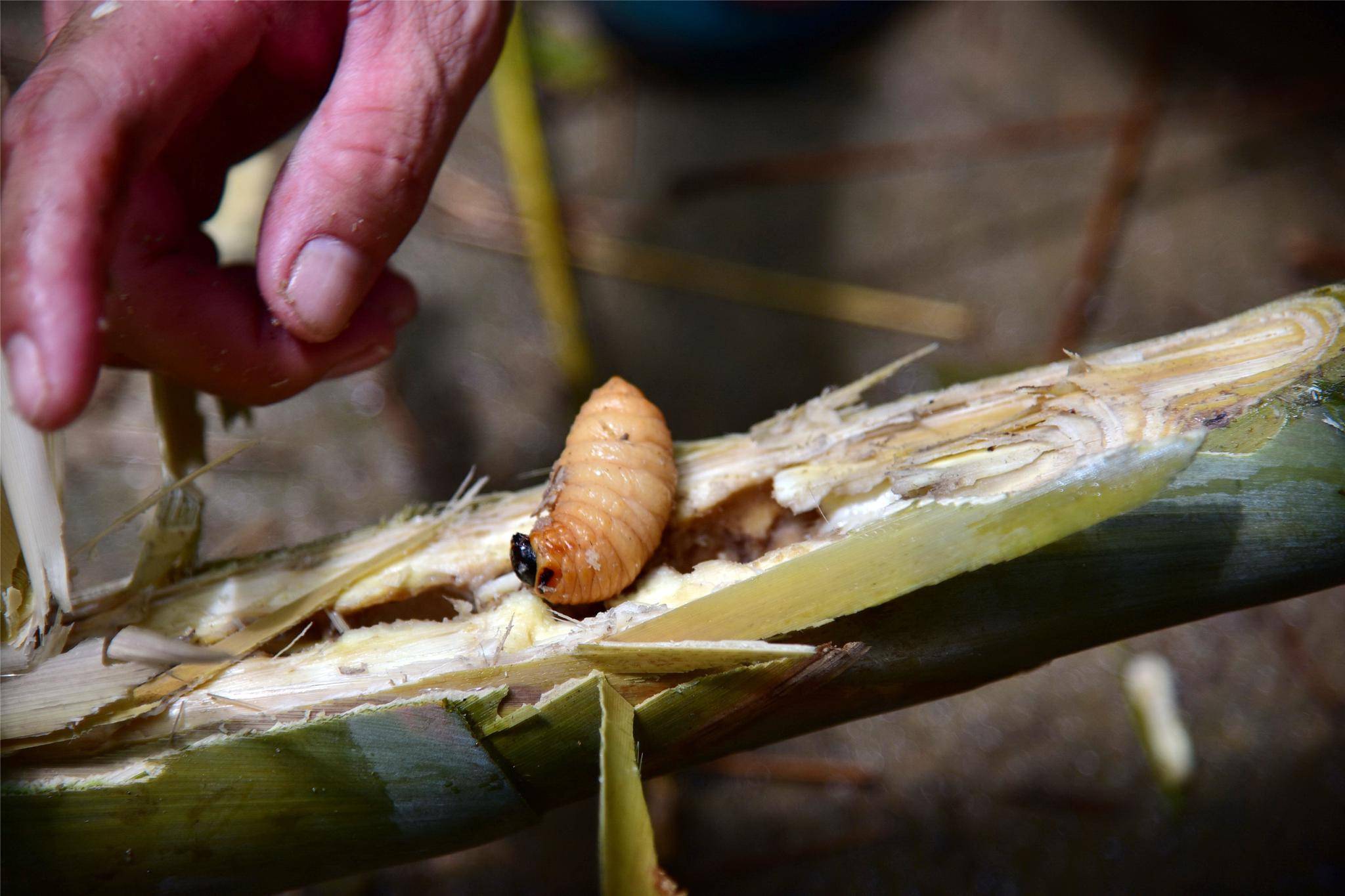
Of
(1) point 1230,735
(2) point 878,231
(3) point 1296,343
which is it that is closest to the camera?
(3) point 1296,343

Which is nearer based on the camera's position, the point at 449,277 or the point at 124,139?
the point at 124,139

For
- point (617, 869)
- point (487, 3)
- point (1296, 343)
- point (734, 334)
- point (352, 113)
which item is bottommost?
point (734, 334)

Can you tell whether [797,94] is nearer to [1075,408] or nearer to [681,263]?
[681,263]

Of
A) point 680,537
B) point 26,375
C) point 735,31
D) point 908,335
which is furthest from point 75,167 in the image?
point 735,31

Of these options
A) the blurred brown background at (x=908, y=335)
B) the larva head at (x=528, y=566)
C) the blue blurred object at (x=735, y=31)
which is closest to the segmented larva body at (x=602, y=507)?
the larva head at (x=528, y=566)

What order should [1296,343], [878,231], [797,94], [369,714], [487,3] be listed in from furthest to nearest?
1. [797,94]
2. [878,231]
3. [487,3]
4. [1296,343]
5. [369,714]

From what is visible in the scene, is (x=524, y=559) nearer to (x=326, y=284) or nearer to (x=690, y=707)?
(x=690, y=707)

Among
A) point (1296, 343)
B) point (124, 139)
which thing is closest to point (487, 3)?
point (124, 139)

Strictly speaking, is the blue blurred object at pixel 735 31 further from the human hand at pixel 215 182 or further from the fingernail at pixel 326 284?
the fingernail at pixel 326 284
